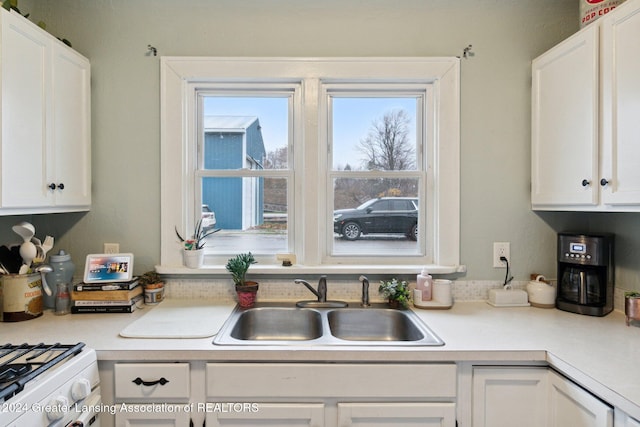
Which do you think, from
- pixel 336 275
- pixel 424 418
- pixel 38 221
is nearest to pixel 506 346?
pixel 424 418

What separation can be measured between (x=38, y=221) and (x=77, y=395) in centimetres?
124

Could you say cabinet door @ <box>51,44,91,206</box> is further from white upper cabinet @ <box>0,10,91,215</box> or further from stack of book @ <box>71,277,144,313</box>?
stack of book @ <box>71,277,144,313</box>

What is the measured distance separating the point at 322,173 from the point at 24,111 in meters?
1.37

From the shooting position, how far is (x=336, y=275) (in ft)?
6.61

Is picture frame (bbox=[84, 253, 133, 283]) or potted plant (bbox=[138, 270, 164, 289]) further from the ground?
picture frame (bbox=[84, 253, 133, 283])

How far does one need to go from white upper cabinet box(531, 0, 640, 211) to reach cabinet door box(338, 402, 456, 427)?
1.07 meters

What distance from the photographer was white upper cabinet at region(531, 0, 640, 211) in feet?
4.55

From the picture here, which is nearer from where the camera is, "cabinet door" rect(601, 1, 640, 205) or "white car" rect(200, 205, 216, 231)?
"cabinet door" rect(601, 1, 640, 205)

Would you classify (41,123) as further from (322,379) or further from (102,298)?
(322,379)

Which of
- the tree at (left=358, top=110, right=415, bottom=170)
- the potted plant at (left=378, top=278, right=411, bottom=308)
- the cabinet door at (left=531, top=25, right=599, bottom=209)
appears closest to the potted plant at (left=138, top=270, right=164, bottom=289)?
the potted plant at (left=378, top=278, right=411, bottom=308)

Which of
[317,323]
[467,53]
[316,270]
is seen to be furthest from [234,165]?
[467,53]

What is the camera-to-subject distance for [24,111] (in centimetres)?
149

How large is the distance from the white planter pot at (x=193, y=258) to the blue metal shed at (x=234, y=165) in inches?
8.6

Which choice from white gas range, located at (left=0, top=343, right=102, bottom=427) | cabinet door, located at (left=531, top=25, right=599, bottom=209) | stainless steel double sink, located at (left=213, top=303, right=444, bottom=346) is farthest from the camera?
stainless steel double sink, located at (left=213, top=303, right=444, bottom=346)
